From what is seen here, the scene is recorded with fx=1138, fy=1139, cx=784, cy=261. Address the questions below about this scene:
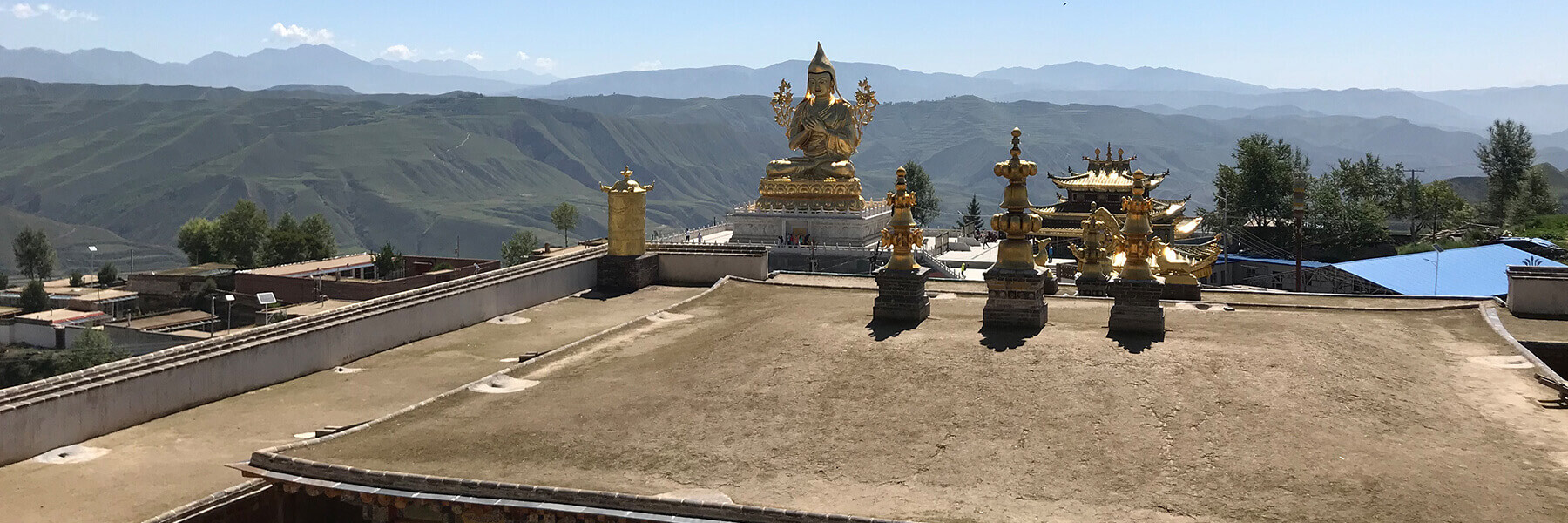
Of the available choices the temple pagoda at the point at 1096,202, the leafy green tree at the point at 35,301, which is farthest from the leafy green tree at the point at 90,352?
the temple pagoda at the point at 1096,202

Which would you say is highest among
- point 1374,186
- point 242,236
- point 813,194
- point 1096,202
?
point 1374,186

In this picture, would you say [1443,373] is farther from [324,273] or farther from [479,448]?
[324,273]

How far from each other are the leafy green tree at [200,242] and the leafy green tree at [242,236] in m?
0.76

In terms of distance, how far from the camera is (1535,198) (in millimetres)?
71438

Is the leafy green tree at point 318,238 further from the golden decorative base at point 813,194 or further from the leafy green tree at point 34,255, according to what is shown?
the golden decorative base at point 813,194

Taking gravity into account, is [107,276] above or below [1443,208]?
below

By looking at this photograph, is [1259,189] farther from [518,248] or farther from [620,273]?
[620,273]

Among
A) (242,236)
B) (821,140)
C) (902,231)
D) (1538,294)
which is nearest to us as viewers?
(902,231)

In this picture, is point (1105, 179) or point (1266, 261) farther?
point (1105, 179)

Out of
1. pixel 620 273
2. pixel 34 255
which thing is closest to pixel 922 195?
pixel 620 273

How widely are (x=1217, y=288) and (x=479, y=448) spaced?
15.3 m

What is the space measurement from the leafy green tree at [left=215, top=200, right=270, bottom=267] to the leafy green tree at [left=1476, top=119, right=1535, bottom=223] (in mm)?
77607

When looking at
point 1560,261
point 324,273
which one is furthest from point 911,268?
point 324,273

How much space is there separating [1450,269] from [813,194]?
2503 cm
